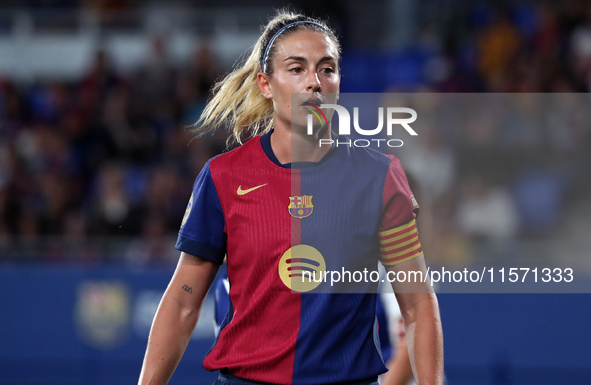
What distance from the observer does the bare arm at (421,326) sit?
191 cm

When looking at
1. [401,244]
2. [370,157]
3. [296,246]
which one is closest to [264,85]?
[370,157]

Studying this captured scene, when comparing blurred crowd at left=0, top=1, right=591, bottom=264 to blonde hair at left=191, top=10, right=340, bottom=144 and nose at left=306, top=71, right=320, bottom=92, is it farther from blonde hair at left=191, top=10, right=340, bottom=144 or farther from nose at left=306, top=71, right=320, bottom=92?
nose at left=306, top=71, right=320, bottom=92

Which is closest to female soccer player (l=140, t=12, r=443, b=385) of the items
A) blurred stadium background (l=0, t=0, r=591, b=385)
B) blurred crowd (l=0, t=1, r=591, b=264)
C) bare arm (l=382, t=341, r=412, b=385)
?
bare arm (l=382, t=341, r=412, b=385)

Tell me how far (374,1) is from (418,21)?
769 millimetres

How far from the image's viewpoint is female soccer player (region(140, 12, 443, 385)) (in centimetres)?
192

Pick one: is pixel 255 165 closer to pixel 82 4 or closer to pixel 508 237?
pixel 508 237

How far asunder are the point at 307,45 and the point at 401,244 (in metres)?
0.63

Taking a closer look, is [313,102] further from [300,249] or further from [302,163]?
[300,249]

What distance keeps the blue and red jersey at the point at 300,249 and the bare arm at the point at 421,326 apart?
3.0 inches

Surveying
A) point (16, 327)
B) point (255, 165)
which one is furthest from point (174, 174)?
point (255, 165)

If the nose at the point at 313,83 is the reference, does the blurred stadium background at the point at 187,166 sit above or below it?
above

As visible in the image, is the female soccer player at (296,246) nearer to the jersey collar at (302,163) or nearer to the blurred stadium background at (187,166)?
the jersey collar at (302,163)

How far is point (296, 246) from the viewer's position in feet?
6.49

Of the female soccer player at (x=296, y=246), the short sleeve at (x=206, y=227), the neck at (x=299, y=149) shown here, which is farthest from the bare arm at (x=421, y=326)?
the short sleeve at (x=206, y=227)
